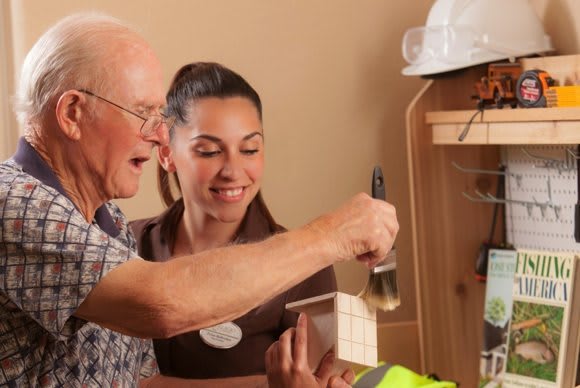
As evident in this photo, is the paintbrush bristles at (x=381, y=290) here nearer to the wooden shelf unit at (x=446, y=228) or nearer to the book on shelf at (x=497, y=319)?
the book on shelf at (x=497, y=319)

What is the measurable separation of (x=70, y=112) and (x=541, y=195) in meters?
1.38

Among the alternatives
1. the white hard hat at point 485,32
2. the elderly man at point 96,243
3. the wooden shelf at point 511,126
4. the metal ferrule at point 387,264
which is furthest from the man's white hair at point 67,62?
the white hard hat at point 485,32

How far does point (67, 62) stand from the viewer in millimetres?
1279

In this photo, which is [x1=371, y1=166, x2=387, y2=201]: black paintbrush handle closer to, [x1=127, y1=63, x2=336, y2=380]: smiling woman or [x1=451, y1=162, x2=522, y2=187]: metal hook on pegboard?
[x1=127, y1=63, x2=336, y2=380]: smiling woman

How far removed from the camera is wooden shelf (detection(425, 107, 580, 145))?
1894 millimetres

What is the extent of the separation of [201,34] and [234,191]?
799 mm

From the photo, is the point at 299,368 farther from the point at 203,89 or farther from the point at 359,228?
the point at 203,89

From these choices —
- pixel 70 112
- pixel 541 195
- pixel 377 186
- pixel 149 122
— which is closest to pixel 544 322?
pixel 541 195

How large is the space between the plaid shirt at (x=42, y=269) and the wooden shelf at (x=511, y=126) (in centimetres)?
107

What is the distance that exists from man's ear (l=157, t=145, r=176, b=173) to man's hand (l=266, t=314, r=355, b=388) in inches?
23.3

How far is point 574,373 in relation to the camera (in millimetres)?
1989

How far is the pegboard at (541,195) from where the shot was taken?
85.9 inches

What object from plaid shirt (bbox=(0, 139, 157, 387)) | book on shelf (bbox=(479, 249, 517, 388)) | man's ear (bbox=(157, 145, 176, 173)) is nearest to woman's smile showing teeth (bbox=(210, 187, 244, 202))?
man's ear (bbox=(157, 145, 176, 173))

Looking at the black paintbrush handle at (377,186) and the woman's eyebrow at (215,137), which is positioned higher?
the woman's eyebrow at (215,137)
